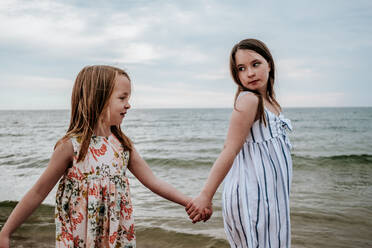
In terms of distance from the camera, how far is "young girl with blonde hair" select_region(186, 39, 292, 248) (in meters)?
2.00

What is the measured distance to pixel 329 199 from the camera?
6805 mm

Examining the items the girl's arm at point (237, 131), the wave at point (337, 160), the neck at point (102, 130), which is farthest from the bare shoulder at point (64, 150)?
the wave at point (337, 160)

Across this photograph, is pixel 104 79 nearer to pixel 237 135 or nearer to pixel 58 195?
pixel 58 195

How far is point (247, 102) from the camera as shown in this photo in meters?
2.10

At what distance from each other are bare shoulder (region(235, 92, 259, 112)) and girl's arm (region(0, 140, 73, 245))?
44.3 inches

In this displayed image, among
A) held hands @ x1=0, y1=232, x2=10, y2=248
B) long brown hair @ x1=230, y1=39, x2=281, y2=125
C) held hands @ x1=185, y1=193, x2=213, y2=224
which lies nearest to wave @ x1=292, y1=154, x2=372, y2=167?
long brown hair @ x1=230, y1=39, x2=281, y2=125

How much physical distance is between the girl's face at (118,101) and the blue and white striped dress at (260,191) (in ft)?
2.80

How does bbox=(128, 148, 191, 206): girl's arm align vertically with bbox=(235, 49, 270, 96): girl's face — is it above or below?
below

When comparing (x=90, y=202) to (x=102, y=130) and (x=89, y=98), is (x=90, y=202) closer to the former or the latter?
(x=102, y=130)

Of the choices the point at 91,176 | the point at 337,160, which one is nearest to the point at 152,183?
the point at 91,176

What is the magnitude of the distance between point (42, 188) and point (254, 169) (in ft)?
4.44

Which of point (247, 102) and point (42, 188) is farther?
point (247, 102)

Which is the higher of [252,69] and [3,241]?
[252,69]

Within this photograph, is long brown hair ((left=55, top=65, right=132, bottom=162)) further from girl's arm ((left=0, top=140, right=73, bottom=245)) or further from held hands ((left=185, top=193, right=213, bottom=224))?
held hands ((left=185, top=193, right=213, bottom=224))
